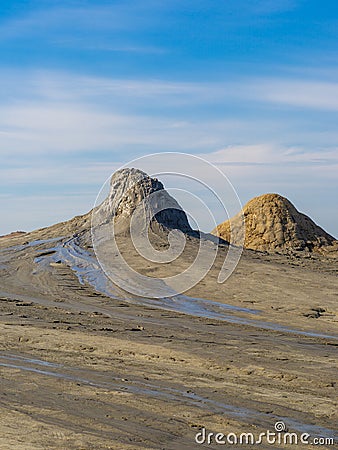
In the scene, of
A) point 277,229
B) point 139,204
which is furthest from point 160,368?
point 277,229

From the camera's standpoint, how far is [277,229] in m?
38.2

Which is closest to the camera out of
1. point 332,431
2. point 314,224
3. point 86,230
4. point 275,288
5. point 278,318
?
point 332,431

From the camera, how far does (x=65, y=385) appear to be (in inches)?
381

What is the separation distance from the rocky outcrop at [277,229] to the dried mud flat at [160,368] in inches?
601

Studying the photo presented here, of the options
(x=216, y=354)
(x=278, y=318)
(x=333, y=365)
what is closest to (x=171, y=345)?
(x=216, y=354)

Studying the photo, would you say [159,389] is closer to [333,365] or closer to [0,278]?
[333,365]

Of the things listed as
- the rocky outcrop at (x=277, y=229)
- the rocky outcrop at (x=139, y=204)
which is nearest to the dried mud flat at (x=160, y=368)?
the rocky outcrop at (x=139, y=204)

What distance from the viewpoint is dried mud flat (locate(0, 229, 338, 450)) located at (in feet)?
25.7

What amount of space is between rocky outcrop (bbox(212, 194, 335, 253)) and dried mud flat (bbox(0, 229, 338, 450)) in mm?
15268

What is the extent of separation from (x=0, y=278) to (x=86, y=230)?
10.5m

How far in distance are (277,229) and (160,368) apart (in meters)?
28.0

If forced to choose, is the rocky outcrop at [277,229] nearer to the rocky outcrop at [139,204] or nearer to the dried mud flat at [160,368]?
the rocky outcrop at [139,204]

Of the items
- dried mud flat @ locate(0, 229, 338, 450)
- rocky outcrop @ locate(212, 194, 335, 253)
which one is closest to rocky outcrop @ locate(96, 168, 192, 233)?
rocky outcrop @ locate(212, 194, 335, 253)

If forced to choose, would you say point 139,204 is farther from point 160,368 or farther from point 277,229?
point 160,368
